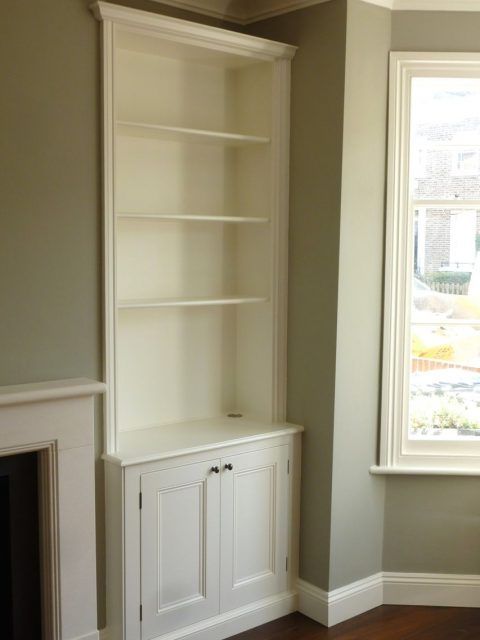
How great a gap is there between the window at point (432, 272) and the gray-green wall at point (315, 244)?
290 millimetres

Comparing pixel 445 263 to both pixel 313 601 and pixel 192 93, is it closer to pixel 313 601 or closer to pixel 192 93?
pixel 192 93

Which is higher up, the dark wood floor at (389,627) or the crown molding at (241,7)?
the crown molding at (241,7)

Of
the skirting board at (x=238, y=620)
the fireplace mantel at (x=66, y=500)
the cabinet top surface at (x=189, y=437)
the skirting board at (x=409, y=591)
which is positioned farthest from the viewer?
the skirting board at (x=409, y=591)

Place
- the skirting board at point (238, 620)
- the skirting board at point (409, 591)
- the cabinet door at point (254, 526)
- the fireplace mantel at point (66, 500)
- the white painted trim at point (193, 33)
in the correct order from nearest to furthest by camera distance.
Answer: the fireplace mantel at point (66, 500)
the white painted trim at point (193, 33)
the skirting board at point (238, 620)
the cabinet door at point (254, 526)
the skirting board at point (409, 591)

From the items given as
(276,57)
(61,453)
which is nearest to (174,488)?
(61,453)

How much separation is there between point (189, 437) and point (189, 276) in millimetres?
740

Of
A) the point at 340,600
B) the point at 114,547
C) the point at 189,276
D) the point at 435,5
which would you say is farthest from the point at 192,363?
the point at 435,5

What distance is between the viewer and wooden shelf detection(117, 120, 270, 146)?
10.4 feet

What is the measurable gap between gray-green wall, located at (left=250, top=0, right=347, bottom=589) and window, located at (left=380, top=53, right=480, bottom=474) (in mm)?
290

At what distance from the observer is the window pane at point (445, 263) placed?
3.55 meters

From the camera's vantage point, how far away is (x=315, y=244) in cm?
351

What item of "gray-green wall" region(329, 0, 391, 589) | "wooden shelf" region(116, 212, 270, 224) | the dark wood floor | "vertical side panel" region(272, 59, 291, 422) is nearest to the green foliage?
"gray-green wall" region(329, 0, 391, 589)

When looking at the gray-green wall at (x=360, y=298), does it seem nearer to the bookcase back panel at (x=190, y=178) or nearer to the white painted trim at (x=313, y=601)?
the white painted trim at (x=313, y=601)

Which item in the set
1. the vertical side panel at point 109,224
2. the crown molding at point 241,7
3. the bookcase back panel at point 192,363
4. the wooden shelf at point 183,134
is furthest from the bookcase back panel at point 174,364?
the crown molding at point 241,7
